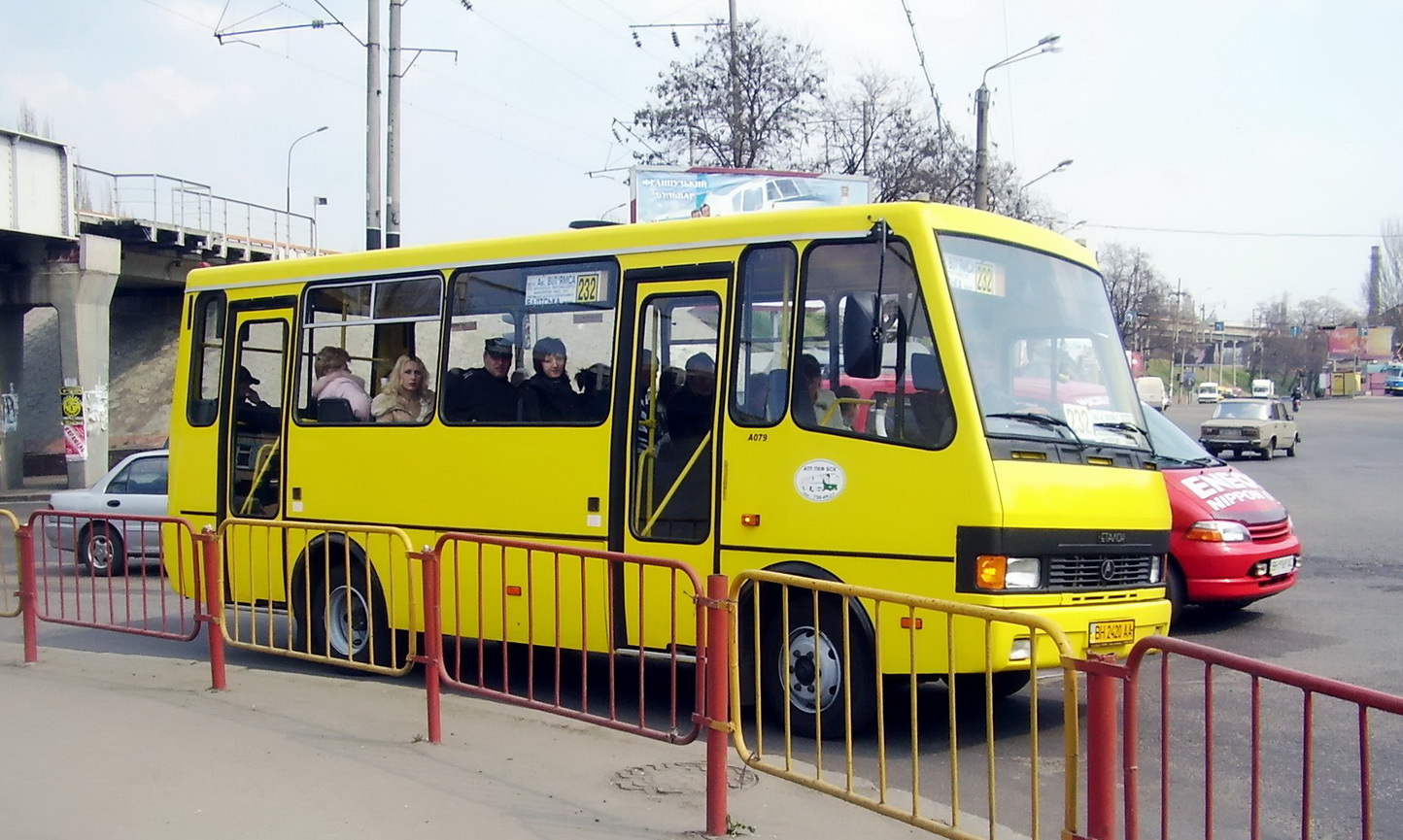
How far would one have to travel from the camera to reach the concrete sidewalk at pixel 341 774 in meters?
5.22

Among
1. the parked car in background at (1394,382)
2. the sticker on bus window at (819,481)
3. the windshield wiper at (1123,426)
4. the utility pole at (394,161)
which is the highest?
the utility pole at (394,161)

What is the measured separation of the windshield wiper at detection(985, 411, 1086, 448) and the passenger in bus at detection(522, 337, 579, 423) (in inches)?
111

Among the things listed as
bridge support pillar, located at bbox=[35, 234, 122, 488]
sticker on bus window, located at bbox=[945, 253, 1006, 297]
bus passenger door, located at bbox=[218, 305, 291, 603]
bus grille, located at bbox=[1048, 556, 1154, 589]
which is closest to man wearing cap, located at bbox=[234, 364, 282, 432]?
bus passenger door, located at bbox=[218, 305, 291, 603]

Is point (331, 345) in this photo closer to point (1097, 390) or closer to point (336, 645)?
point (336, 645)

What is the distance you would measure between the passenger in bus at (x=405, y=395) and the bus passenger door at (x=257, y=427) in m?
1.14

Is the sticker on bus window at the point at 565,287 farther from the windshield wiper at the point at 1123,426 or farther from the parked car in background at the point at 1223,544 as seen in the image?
the parked car in background at the point at 1223,544

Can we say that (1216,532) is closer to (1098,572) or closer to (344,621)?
(1098,572)

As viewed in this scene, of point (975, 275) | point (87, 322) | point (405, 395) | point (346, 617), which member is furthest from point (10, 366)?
point (975, 275)

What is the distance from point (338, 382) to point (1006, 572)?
551 centimetres

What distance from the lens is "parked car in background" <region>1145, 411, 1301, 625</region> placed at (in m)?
9.87

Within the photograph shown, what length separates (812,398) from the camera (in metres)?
7.08

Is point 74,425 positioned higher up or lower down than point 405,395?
lower down

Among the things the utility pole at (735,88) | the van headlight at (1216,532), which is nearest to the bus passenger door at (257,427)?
the van headlight at (1216,532)

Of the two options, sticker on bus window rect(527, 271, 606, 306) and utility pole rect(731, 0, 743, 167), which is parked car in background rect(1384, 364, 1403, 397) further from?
sticker on bus window rect(527, 271, 606, 306)
